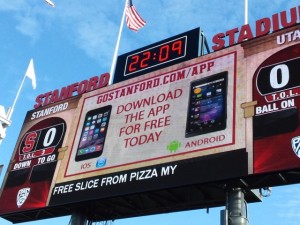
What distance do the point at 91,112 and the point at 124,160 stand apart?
2987mm

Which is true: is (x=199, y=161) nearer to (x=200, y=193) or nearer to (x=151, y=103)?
(x=200, y=193)

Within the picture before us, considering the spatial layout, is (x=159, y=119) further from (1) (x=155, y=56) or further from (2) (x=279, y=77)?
(2) (x=279, y=77)

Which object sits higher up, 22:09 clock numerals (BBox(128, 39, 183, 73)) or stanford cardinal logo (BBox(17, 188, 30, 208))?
22:09 clock numerals (BBox(128, 39, 183, 73))

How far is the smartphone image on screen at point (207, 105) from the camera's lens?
1245 cm

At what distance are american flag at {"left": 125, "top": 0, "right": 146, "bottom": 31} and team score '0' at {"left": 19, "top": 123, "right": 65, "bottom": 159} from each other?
242 inches

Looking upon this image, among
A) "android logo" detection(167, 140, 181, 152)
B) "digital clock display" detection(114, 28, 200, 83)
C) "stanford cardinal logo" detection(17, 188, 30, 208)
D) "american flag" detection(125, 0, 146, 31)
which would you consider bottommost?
"stanford cardinal logo" detection(17, 188, 30, 208)

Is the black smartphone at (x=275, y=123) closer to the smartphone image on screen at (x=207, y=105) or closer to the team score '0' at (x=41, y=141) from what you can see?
the smartphone image on screen at (x=207, y=105)

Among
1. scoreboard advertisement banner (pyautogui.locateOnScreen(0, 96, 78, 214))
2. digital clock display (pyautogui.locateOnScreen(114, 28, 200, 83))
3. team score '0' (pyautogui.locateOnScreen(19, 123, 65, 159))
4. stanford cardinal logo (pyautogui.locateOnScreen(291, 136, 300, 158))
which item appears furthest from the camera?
team score '0' (pyautogui.locateOnScreen(19, 123, 65, 159))

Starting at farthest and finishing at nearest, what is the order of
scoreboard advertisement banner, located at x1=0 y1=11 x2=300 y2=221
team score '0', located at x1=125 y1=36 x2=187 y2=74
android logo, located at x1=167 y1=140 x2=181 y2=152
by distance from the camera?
team score '0', located at x1=125 y1=36 x2=187 y2=74 < android logo, located at x1=167 y1=140 x2=181 y2=152 < scoreboard advertisement banner, located at x1=0 y1=11 x2=300 y2=221

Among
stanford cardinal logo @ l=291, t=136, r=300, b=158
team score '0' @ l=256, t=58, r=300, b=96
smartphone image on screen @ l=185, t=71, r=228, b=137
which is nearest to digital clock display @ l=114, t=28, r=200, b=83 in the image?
smartphone image on screen @ l=185, t=71, r=228, b=137

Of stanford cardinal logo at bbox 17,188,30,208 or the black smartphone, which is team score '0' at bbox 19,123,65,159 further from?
the black smartphone

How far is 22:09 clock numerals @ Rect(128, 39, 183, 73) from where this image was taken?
612 inches

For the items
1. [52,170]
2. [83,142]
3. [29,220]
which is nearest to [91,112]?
[83,142]

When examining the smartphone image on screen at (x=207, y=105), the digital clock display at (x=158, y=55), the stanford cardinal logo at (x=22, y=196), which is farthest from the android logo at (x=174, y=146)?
the stanford cardinal logo at (x=22, y=196)
